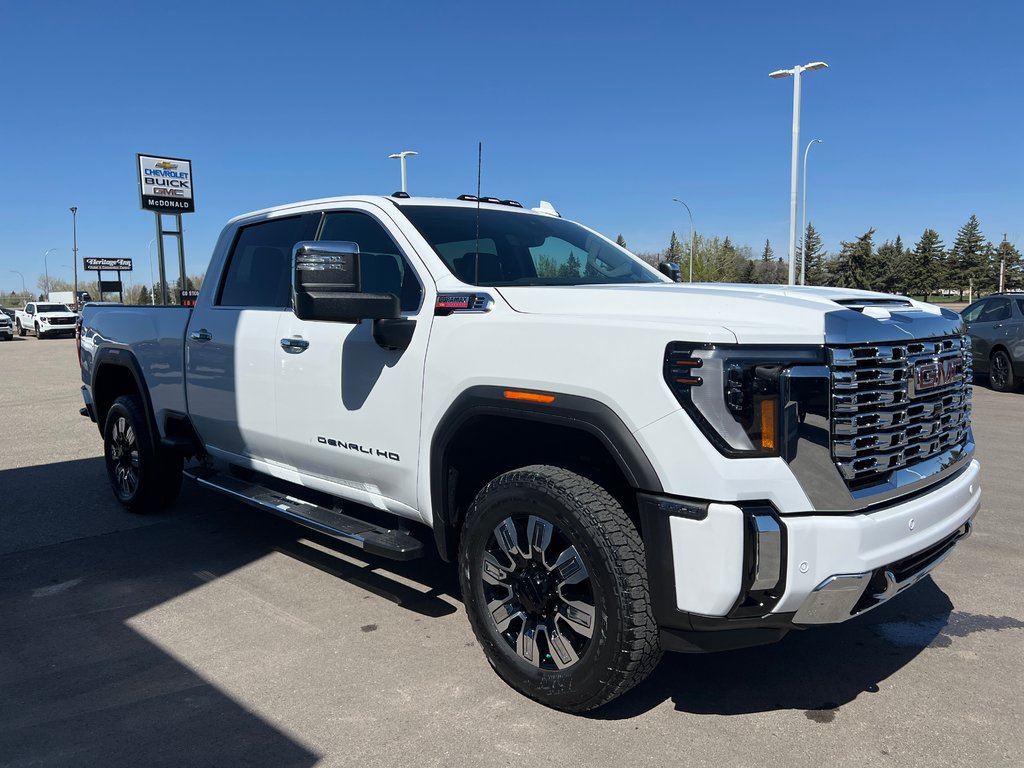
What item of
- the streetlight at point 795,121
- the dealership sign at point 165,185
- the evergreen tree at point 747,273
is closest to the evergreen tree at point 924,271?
the evergreen tree at point 747,273

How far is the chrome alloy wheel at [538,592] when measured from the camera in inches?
113

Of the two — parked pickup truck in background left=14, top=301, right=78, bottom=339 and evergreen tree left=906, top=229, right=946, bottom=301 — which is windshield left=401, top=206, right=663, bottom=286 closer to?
parked pickup truck in background left=14, top=301, right=78, bottom=339

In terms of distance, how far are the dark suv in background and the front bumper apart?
11.9 meters

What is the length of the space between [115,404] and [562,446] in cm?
407

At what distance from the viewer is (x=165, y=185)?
102 ft

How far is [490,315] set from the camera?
124 inches

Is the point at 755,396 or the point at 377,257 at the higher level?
the point at 377,257

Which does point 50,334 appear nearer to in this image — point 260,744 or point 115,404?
point 115,404

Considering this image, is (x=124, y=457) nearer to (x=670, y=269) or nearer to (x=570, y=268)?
(x=570, y=268)

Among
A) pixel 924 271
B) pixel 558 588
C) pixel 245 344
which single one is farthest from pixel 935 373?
pixel 924 271

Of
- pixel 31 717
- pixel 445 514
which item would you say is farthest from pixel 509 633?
pixel 31 717

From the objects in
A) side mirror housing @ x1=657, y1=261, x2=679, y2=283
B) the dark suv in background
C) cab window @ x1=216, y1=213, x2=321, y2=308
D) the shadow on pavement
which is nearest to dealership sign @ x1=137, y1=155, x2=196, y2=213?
the shadow on pavement

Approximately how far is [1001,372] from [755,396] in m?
12.9

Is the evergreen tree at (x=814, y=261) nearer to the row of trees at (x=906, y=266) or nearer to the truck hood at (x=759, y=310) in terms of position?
the row of trees at (x=906, y=266)
